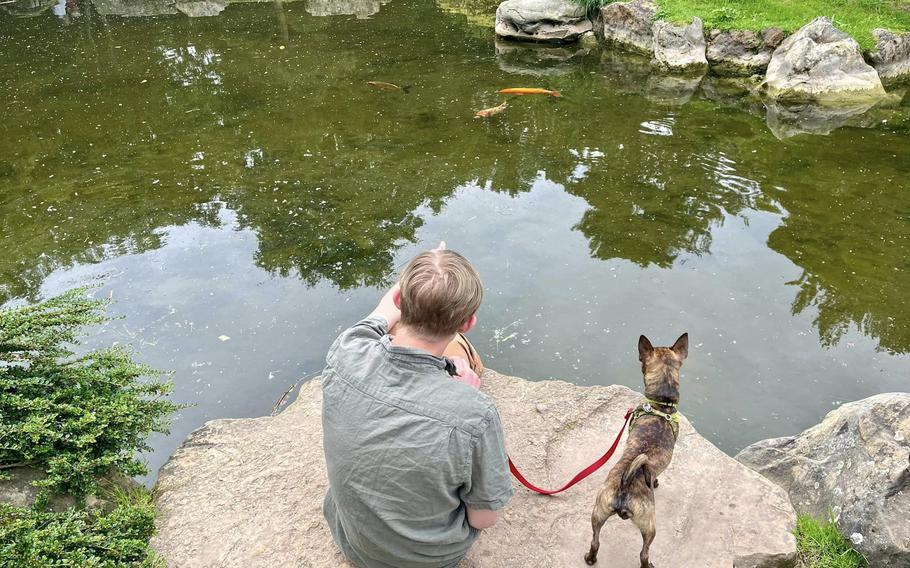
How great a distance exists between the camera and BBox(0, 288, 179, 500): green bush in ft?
10.4

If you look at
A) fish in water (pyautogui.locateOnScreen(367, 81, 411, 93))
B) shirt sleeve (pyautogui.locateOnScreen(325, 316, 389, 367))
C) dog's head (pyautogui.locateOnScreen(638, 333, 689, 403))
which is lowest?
fish in water (pyautogui.locateOnScreen(367, 81, 411, 93))

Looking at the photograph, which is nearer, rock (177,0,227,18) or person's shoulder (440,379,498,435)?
person's shoulder (440,379,498,435)

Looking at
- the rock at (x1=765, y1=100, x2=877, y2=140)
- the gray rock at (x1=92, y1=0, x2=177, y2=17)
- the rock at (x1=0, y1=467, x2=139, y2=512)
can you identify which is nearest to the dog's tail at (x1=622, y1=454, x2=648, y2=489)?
the rock at (x1=0, y1=467, x2=139, y2=512)

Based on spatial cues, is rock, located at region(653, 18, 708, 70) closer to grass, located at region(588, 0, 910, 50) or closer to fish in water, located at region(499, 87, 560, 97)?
grass, located at region(588, 0, 910, 50)

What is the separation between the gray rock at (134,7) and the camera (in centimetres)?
1756

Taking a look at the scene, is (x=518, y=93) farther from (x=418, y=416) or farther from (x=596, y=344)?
(x=418, y=416)

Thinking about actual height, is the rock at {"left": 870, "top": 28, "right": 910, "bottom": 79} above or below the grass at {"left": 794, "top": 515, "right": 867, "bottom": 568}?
above

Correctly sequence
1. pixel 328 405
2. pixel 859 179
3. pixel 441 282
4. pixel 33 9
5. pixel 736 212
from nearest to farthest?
pixel 441 282
pixel 328 405
pixel 736 212
pixel 859 179
pixel 33 9

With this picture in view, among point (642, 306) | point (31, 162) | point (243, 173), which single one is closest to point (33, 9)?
point (31, 162)

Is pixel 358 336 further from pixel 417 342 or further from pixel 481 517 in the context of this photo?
pixel 481 517

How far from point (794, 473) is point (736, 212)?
13.7ft

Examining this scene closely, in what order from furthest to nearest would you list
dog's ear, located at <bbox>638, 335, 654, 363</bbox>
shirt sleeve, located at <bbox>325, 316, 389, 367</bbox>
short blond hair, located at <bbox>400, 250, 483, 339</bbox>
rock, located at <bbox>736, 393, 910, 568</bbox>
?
1. dog's ear, located at <bbox>638, 335, 654, 363</bbox>
2. rock, located at <bbox>736, 393, 910, 568</bbox>
3. shirt sleeve, located at <bbox>325, 316, 389, 367</bbox>
4. short blond hair, located at <bbox>400, 250, 483, 339</bbox>

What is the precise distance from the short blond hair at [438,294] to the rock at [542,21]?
42.7 feet

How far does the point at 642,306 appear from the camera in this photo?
231 inches
